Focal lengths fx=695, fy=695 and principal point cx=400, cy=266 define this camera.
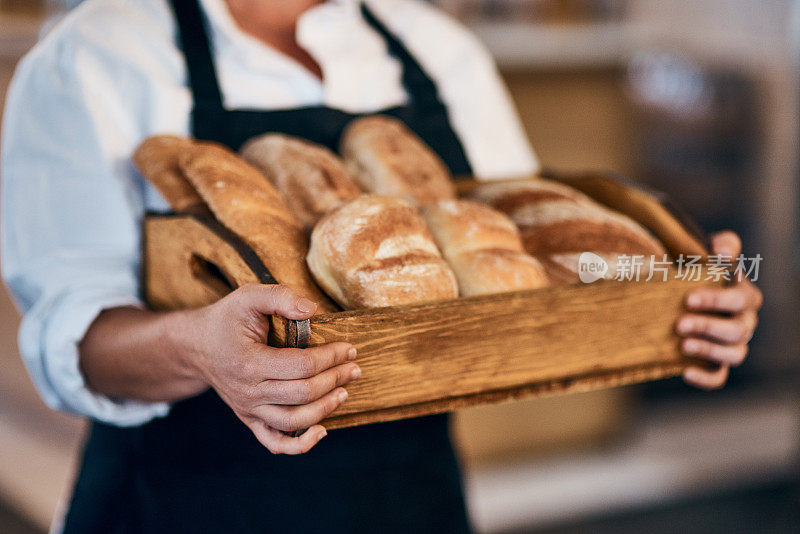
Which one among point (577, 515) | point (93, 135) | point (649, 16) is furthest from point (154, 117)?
point (649, 16)

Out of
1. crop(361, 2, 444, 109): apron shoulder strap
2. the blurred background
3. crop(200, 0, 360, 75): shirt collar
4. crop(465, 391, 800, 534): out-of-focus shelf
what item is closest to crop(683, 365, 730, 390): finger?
crop(361, 2, 444, 109): apron shoulder strap

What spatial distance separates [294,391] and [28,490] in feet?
7.35

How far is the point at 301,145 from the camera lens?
958mm

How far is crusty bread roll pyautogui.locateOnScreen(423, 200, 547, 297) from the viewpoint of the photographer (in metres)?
0.79

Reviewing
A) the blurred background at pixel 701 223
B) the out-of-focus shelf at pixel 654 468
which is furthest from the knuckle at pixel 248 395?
the out-of-focus shelf at pixel 654 468

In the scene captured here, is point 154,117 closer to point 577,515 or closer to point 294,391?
point 294,391

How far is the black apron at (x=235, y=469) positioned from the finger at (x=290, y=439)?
299 mm

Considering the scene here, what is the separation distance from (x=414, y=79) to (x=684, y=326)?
626 millimetres

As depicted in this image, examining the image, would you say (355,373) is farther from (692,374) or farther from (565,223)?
(692,374)

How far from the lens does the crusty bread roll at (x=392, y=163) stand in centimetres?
96

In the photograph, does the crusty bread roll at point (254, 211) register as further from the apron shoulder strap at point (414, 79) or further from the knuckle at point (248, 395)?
the apron shoulder strap at point (414, 79)

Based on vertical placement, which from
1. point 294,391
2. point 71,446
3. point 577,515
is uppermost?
point 294,391

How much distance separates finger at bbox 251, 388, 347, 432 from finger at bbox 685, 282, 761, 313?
1.53 ft

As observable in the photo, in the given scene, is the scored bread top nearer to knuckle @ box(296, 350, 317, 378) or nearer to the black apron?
the black apron
